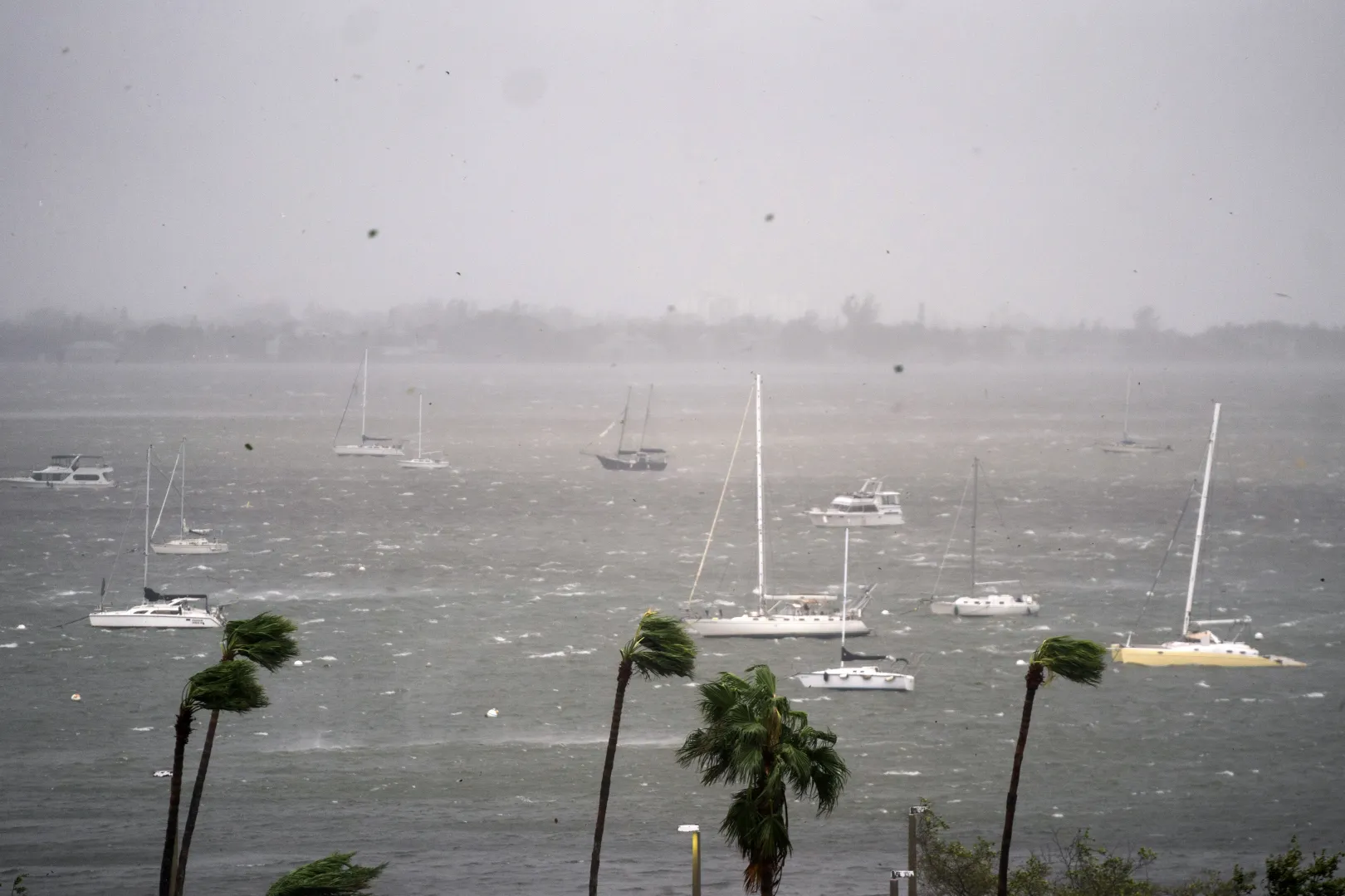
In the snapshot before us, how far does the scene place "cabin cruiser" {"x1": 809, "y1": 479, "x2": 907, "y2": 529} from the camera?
8511cm

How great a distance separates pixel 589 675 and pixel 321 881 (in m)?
32.7

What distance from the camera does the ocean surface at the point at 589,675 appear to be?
111ft

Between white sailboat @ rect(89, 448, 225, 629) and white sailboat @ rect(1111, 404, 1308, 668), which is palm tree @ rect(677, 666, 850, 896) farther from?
white sailboat @ rect(89, 448, 225, 629)

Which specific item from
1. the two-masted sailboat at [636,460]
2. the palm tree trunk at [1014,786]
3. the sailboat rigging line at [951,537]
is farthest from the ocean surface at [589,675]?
the palm tree trunk at [1014,786]

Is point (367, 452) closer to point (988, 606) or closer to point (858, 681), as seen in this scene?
point (988, 606)

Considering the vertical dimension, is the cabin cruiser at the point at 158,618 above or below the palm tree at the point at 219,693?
below

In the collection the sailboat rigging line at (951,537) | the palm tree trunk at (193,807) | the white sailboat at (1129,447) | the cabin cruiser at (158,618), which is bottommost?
the cabin cruiser at (158,618)

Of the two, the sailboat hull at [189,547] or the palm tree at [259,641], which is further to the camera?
the sailboat hull at [189,547]

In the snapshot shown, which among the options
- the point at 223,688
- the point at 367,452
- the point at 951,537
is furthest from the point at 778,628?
the point at 367,452

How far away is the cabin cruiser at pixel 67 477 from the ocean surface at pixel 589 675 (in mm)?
1691

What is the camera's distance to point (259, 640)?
765 inches

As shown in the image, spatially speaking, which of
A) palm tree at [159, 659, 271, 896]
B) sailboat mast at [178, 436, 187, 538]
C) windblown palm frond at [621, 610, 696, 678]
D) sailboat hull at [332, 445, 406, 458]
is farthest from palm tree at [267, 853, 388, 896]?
sailboat hull at [332, 445, 406, 458]

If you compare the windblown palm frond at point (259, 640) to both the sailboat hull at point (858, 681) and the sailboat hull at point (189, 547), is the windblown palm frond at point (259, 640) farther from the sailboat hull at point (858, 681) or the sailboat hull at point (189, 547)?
the sailboat hull at point (189, 547)

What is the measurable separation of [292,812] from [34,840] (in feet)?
18.4
